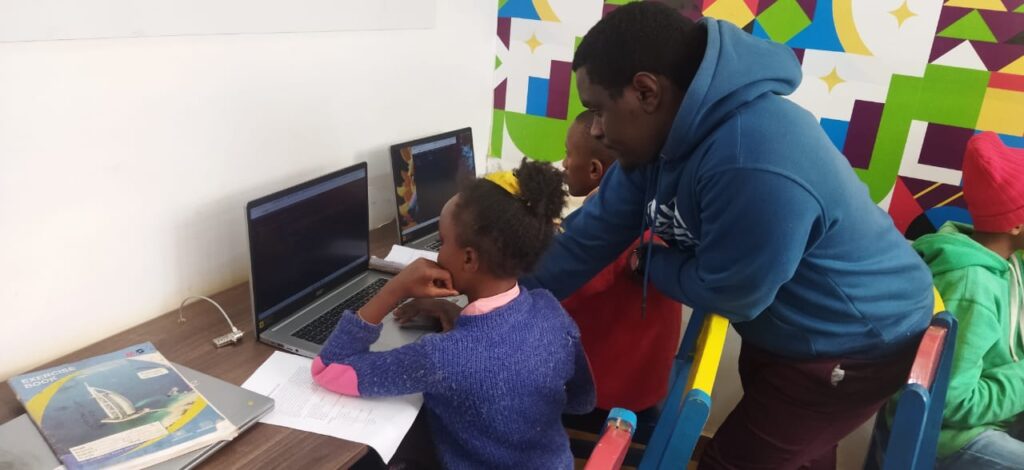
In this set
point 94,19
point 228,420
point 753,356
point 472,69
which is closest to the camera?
point 228,420

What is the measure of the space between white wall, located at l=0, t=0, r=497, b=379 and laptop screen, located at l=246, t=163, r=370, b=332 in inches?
7.4

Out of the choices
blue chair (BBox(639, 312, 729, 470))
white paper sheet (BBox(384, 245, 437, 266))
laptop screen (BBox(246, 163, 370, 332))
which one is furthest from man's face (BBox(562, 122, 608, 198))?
blue chair (BBox(639, 312, 729, 470))

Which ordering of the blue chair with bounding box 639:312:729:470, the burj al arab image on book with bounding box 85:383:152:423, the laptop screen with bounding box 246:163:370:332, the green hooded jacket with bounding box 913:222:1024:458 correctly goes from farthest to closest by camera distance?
the green hooded jacket with bounding box 913:222:1024:458 < the laptop screen with bounding box 246:163:370:332 < the burj al arab image on book with bounding box 85:383:152:423 < the blue chair with bounding box 639:312:729:470

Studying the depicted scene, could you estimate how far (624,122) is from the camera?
1.15m

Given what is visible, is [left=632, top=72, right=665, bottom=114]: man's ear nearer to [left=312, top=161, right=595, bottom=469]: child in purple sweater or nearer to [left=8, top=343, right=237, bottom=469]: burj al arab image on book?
[left=312, top=161, right=595, bottom=469]: child in purple sweater

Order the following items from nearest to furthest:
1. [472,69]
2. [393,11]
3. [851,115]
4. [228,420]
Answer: [228,420], [393,11], [851,115], [472,69]

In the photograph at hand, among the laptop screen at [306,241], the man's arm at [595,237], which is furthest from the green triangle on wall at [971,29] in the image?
the laptop screen at [306,241]

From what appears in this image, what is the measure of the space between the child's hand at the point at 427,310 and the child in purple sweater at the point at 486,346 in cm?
17

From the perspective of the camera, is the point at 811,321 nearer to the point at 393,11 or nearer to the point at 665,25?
the point at 665,25

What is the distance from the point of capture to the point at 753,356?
143cm

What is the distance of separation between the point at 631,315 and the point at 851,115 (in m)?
1.03

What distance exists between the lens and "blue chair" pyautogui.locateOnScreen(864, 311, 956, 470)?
109 centimetres

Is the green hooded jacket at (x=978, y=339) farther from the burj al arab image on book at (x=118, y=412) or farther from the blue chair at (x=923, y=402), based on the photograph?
the burj al arab image on book at (x=118, y=412)

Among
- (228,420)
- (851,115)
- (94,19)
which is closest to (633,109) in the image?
(228,420)
